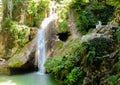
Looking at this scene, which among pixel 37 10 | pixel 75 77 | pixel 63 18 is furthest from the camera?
pixel 37 10

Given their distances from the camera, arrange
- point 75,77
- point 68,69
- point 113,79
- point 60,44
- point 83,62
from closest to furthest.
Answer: point 113,79, point 83,62, point 75,77, point 68,69, point 60,44

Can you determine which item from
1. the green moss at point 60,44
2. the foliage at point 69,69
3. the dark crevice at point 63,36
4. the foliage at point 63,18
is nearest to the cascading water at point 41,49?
the foliage at point 63,18

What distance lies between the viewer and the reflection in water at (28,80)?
13552 mm

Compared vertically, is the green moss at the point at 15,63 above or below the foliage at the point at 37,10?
below

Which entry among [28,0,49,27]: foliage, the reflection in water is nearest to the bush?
the reflection in water

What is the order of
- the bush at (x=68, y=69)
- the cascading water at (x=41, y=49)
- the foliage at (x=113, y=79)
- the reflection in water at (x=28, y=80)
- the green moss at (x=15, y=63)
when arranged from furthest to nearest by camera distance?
the cascading water at (x=41, y=49) → the green moss at (x=15, y=63) → the reflection in water at (x=28, y=80) → the bush at (x=68, y=69) → the foliage at (x=113, y=79)

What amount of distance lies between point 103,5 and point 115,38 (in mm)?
6718

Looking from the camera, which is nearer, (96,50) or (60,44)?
(96,50)

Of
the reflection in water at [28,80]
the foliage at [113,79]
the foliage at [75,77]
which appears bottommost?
the reflection in water at [28,80]

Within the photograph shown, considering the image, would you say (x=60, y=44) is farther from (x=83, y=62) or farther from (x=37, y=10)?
(x=83, y=62)

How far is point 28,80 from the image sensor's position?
14.2 metres

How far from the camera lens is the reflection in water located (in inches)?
534

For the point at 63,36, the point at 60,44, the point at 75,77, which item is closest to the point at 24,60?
the point at 60,44

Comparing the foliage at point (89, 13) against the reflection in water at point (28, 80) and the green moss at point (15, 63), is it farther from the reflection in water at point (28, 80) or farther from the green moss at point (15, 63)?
the green moss at point (15, 63)
